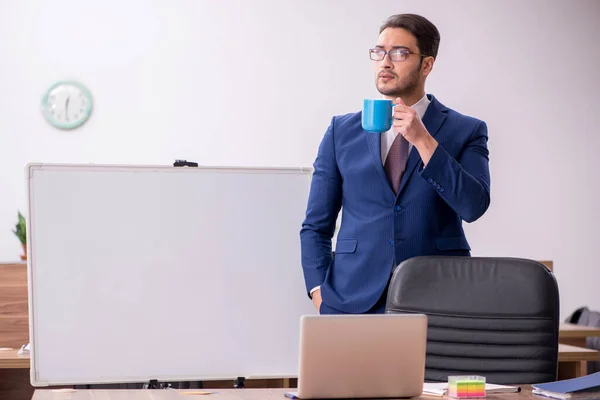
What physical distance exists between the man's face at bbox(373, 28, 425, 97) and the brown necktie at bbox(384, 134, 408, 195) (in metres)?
0.13

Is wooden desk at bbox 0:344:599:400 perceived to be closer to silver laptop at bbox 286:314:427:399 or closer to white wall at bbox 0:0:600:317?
silver laptop at bbox 286:314:427:399

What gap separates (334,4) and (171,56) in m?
1.17

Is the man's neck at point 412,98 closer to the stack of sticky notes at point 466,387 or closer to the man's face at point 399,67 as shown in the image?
the man's face at point 399,67

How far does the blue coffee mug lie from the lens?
1.91 metres

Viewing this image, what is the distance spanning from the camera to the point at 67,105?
17.3 feet

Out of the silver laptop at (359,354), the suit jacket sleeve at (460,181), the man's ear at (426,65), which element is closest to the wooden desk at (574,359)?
the suit jacket sleeve at (460,181)

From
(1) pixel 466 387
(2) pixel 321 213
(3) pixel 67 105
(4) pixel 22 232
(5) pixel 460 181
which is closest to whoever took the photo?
(1) pixel 466 387

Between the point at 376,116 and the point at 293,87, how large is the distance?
3732mm

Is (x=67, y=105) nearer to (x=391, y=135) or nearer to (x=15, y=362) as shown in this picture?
(x=15, y=362)

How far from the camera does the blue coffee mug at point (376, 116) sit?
1.91 metres

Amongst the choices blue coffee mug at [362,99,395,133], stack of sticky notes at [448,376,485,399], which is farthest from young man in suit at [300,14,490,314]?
stack of sticky notes at [448,376,485,399]

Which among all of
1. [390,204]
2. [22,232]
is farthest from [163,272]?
[22,232]

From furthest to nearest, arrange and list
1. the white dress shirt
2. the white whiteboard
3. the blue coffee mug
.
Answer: the white whiteboard < the white dress shirt < the blue coffee mug

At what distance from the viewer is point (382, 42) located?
2.14 m
